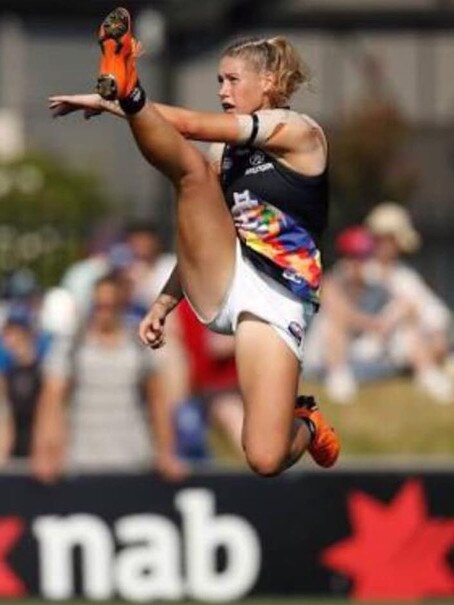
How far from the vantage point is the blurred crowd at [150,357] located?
1519 centimetres

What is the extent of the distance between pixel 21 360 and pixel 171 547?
49.5 inches

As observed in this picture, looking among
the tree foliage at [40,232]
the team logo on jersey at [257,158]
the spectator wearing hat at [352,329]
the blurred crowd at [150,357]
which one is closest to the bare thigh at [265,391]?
the team logo on jersey at [257,158]

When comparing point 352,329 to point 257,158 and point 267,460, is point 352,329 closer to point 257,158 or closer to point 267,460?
point 267,460

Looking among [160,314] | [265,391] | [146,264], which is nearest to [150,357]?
[146,264]

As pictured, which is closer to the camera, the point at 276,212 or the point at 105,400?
the point at 276,212

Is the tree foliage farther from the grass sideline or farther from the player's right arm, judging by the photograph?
the player's right arm

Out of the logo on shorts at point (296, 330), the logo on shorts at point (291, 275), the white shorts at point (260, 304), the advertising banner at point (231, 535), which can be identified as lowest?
the advertising banner at point (231, 535)

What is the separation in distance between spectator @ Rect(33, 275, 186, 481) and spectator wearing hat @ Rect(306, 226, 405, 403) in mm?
1413

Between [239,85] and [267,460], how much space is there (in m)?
1.37

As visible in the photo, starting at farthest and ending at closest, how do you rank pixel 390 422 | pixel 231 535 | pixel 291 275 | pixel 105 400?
pixel 390 422, pixel 231 535, pixel 105 400, pixel 291 275

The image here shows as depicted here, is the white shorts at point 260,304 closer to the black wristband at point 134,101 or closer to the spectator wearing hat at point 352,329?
the black wristband at point 134,101

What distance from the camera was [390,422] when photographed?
16.6m

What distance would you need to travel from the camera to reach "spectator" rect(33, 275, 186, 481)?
1512cm

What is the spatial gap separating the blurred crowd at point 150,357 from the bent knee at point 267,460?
4.22 metres
